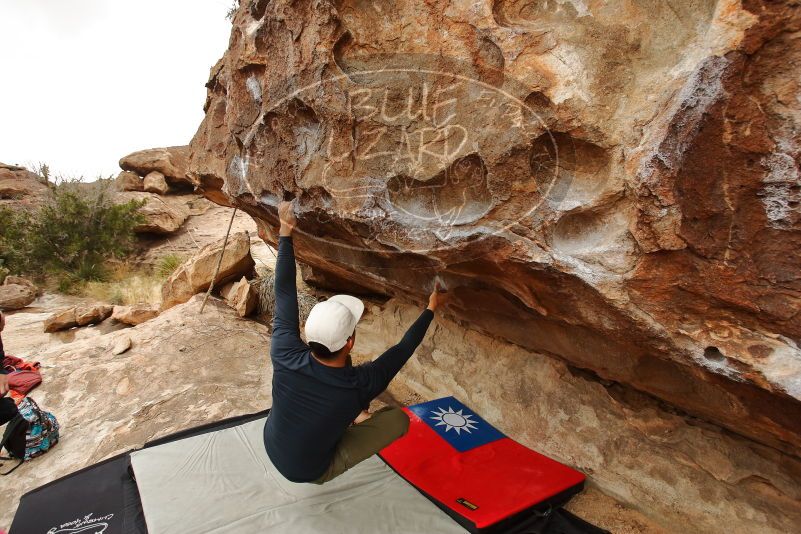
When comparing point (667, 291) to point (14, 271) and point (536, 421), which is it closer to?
point (536, 421)

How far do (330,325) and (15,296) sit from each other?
26.8 feet

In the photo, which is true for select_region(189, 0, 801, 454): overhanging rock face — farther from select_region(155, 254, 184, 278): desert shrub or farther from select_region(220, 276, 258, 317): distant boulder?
select_region(155, 254, 184, 278): desert shrub

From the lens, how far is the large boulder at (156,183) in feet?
41.5

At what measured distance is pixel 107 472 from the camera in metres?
2.54

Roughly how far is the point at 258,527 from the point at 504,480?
1223 mm

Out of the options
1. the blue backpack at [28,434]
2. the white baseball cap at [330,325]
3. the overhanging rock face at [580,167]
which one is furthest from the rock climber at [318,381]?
the blue backpack at [28,434]

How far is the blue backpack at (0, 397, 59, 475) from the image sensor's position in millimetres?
3115

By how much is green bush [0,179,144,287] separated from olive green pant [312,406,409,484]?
29.9 ft

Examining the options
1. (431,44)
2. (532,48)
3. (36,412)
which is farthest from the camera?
(36,412)

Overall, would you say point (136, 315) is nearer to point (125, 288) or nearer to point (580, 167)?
point (125, 288)

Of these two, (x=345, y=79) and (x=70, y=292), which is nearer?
(x=345, y=79)

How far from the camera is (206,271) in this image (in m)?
5.84

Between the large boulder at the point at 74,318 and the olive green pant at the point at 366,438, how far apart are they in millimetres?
5269

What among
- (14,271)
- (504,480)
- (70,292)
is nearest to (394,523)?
(504,480)
